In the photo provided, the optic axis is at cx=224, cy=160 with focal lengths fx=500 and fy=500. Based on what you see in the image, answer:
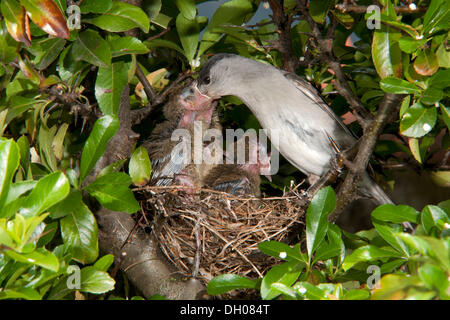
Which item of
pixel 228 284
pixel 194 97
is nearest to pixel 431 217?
pixel 228 284

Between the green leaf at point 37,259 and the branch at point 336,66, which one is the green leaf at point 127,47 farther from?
the green leaf at point 37,259

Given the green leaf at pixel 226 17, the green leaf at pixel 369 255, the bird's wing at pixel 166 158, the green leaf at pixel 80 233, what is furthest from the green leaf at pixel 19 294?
the green leaf at pixel 226 17

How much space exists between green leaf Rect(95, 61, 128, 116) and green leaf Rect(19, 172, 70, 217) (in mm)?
446

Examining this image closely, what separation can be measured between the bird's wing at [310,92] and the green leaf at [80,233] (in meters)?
1.03

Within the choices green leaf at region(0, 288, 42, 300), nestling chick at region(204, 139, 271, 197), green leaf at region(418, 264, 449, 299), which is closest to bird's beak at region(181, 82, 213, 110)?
nestling chick at region(204, 139, 271, 197)

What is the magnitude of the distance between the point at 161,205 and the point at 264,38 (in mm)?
739

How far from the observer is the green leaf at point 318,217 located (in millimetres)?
1157

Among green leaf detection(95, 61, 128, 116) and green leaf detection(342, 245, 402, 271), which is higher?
green leaf detection(95, 61, 128, 116)

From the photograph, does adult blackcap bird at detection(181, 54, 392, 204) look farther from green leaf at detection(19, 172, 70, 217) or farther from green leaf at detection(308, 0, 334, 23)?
green leaf at detection(19, 172, 70, 217)

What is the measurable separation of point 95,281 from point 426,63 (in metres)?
0.88

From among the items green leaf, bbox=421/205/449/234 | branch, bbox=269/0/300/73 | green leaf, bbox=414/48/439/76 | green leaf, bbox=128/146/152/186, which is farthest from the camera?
branch, bbox=269/0/300/73

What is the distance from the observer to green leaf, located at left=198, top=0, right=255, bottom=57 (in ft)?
5.75

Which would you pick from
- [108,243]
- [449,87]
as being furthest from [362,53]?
[108,243]
